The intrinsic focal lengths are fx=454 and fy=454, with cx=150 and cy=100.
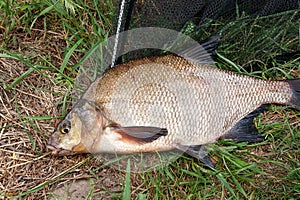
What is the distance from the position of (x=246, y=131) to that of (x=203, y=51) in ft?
2.06

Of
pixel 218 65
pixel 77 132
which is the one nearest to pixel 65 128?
pixel 77 132

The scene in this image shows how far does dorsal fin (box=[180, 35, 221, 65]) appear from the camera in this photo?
3.12 m

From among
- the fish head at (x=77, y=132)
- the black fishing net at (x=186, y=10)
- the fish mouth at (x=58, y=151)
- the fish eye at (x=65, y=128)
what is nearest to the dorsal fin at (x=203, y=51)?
the black fishing net at (x=186, y=10)

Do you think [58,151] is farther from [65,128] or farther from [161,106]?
[161,106]

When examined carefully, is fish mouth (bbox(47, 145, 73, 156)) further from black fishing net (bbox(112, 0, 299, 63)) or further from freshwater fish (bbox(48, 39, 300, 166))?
black fishing net (bbox(112, 0, 299, 63))

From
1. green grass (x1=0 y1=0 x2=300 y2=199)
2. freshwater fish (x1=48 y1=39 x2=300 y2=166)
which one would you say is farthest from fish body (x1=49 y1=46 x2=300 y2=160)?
green grass (x1=0 y1=0 x2=300 y2=199)

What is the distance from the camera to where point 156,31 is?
319 cm

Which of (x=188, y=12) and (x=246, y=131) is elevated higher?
(x=188, y=12)

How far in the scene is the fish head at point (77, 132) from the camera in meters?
2.84

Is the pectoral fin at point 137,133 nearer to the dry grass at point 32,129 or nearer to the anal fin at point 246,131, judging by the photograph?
the dry grass at point 32,129

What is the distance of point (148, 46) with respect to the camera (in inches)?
127

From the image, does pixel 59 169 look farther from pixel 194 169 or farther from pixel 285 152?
pixel 285 152

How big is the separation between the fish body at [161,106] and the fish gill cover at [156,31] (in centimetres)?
9

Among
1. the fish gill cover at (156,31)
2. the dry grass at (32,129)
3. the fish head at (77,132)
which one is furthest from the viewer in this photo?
the fish gill cover at (156,31)
